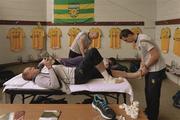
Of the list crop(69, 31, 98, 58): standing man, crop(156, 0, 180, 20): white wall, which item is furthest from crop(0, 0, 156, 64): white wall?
crop(69, 31, 98, 58): standing man

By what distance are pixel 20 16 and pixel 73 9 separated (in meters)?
1.31

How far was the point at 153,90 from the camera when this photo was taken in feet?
10.4

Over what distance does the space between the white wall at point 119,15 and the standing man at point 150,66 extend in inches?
133

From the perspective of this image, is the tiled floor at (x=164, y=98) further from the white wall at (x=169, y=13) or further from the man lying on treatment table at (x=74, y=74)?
the man lying on treatment table at (x=74, y=74)

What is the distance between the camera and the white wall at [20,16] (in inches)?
226

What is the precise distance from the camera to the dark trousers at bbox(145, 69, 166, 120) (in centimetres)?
313

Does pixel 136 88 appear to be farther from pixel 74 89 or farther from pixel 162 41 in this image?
pixel 74 89

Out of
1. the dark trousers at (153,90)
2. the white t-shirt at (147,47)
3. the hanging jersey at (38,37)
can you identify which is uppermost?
the hanging jersey at (38,37)

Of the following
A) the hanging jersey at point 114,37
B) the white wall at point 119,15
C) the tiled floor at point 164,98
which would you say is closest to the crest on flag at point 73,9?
the white wall at point 119,15

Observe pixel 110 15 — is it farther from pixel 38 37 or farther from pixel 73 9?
pixel 38 37

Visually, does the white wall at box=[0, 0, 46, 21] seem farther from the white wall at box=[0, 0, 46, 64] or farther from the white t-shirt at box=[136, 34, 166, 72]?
the white t-shirt at box=[136, 34, 166, 72]

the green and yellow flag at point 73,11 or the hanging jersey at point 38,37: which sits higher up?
the green and yellow flag at point 73,11

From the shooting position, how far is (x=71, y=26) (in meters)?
6.57

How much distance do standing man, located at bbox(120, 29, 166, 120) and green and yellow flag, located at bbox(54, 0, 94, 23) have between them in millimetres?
3493
